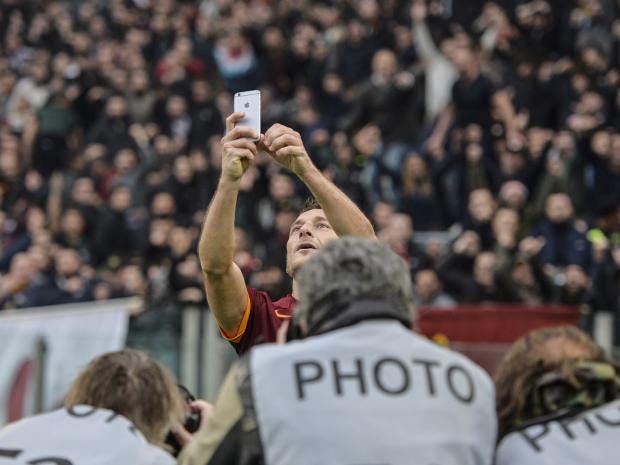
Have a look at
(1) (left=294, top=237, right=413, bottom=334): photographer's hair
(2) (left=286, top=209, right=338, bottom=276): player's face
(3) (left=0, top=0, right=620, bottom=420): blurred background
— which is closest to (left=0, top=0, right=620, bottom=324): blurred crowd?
(3) (left=0, top=0, right=620, bottom=420): blurred background

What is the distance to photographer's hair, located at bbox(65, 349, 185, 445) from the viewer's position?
3.81m

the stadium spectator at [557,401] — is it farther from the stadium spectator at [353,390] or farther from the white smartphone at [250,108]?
the white smartphone at [250,108]

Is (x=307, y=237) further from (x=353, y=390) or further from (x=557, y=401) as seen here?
(x=353, y=390)

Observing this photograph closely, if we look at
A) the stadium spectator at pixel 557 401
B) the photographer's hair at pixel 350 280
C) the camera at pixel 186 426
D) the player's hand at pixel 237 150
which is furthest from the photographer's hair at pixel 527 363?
the player's hand at pixel 237 150

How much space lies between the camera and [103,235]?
1307 centimetres

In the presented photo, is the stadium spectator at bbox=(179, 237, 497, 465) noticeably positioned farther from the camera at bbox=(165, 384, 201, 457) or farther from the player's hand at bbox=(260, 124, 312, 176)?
the player's hand at bbox=(260, 124, 312, 176)

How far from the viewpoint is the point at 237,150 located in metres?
4.64

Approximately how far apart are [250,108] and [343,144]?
8190 millimetres

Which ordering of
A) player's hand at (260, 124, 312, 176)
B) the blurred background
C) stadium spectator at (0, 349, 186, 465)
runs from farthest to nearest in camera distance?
1. the blurred background
2. player's hand at (260, 124, 312, 176)
3. stadium spectator at (0, 349, 186, 465)

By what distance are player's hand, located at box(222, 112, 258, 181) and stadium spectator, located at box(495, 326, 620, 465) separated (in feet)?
4.53

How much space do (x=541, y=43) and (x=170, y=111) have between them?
433 cm

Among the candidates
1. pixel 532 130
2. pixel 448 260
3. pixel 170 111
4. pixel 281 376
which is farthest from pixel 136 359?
pixel 170 111

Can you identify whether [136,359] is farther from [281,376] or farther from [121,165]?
[121,165]

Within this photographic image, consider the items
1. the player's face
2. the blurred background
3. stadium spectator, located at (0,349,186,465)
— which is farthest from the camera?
the blurred background
